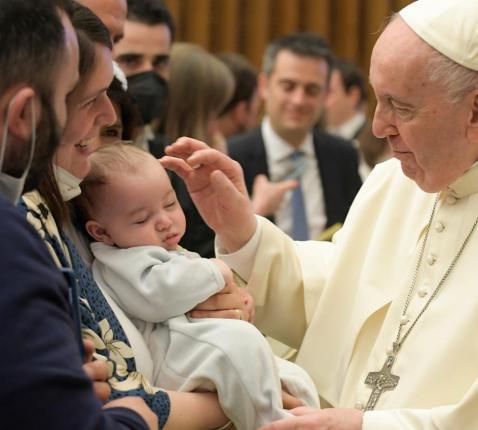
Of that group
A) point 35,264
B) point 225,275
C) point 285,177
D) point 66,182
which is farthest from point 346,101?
point 35,264

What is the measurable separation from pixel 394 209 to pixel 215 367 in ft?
3.13

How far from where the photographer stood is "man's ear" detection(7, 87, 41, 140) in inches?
65.6

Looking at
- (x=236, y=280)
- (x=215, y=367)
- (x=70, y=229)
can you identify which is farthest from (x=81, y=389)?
(x=236, y=280)

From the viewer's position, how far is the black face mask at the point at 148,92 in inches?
165

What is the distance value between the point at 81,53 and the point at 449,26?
3.41 feet

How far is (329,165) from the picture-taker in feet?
20.6

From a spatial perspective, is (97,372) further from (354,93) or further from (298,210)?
(354,93)

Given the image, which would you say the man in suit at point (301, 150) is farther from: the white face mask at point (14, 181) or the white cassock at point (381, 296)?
the white face mask at point (14, 181)

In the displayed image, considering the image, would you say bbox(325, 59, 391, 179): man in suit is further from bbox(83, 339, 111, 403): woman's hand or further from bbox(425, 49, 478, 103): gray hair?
bbox(83, 339, 111, 403): woman's hand

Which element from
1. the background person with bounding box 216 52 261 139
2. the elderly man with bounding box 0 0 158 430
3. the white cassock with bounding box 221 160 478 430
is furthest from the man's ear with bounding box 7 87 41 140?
the background person with bounding box 216 52 261 139

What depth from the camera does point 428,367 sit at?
2.64 meters

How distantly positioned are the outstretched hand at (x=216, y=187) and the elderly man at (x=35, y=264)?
3.23 ft

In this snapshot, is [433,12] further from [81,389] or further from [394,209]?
[81,389]

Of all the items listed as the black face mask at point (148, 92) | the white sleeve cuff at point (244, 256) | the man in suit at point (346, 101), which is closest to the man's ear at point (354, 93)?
the man in suit at point (346, 101)
